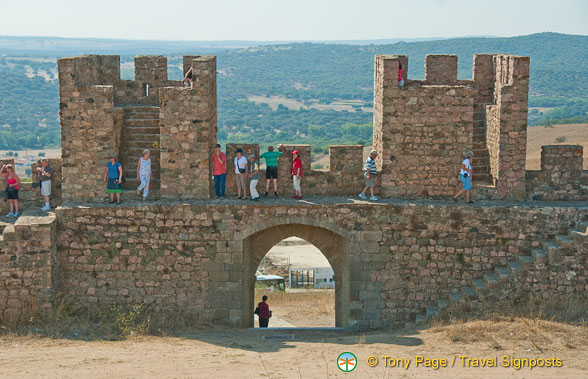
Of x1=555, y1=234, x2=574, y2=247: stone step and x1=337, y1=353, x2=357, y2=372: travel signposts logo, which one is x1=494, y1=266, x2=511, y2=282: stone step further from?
x1=337, y1=353, x2=357, y2=372: travel signposts logo

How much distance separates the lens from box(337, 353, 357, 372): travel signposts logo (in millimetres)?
14250

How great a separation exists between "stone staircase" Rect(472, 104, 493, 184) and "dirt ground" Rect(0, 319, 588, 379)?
3.55 meters

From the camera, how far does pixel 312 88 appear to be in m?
102

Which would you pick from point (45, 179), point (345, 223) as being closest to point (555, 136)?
point (345, 223)

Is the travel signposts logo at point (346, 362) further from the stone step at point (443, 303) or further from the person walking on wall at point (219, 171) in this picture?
the person walking on wall at point (219, 171)

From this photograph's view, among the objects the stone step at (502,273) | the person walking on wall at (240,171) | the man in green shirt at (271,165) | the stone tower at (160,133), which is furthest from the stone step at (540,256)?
the stone tower at (160,133)

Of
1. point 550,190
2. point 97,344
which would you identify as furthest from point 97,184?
point 550,190

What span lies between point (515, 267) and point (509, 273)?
0.16m

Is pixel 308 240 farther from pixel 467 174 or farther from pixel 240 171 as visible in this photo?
pixel 467 174

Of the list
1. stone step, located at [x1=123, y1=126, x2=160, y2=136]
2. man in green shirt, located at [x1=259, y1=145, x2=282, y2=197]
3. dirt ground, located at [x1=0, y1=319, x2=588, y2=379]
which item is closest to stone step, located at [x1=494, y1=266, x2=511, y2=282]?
dirt ground, located at [x1=0, y1=319, x2=588, y2=379]

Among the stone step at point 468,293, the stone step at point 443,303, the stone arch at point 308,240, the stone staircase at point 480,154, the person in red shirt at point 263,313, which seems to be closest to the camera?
the stone step at point 468,293

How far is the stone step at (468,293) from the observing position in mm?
17062

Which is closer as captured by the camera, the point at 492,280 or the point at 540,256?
the point at 540,256

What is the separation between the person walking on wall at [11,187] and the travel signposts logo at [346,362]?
7401 millimetres
